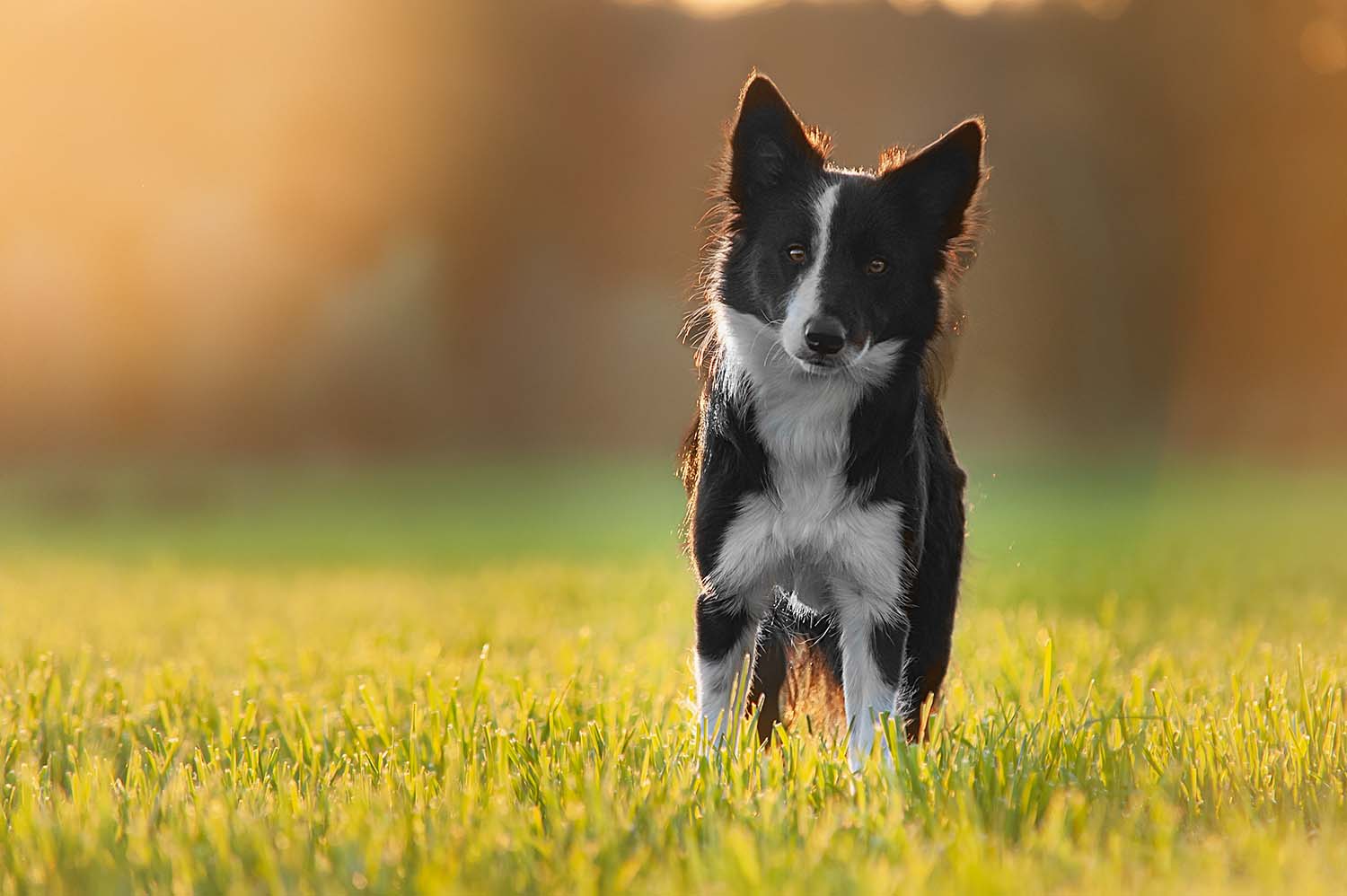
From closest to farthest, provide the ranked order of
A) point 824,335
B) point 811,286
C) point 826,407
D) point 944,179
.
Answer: point 824,335 → point 811,286 → point 826,407 → point 944,179

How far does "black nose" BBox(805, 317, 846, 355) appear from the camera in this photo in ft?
11.6

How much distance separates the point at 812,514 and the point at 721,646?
0.54 meters

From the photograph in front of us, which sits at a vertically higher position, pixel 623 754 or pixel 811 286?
pixel 811 286

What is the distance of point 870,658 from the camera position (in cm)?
374

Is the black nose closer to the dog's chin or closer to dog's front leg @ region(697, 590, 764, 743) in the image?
the dog's chin

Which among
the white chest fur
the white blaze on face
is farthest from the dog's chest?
the white blaze on face

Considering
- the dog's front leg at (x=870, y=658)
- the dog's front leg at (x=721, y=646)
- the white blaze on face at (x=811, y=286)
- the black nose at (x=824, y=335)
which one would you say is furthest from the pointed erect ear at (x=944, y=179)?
the dog's front leg at (x=721, y=646)

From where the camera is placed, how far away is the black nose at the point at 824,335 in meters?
3.52

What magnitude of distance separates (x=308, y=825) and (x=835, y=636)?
1.84 m

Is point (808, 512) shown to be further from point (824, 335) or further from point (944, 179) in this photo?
point (944, 179)

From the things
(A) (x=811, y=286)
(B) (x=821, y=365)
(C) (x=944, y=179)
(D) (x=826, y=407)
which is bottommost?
(D) (x=826, y=407)

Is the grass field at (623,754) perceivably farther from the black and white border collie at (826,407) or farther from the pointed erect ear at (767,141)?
the pointed erect ear at (767,141)

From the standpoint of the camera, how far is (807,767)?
329 cm

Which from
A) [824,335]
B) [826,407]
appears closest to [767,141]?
[824,335]
